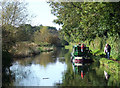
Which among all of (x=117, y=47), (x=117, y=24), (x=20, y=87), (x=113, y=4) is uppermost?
(x=113, y=4)

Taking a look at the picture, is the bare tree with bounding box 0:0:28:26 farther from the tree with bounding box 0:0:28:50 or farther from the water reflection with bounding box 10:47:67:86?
the water reflection with bounding box 10:47:67:86

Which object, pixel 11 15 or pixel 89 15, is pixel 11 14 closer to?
pixel 11 15

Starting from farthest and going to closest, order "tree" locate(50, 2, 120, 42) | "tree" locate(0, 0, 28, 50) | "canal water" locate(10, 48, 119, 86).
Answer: "tree" locate(0, 0, 28, 50), "tree" locate(50, 2, 120, 42), "canal water" locate(10, 48, 119, 86)

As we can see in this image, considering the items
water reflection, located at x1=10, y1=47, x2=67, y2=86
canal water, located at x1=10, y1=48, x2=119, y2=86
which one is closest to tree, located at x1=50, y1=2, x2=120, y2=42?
canal water, located at x1=10, y1=48, x2=119, y2=86

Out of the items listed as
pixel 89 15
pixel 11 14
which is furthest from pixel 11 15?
pixel 89 15

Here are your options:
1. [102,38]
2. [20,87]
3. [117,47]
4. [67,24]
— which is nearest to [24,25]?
[67,24]

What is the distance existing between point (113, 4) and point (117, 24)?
214 cm

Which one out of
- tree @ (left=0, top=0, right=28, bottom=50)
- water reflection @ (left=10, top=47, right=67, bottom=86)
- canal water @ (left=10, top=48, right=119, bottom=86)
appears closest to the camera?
canal water @ (left=10, top=48, right=119, bottom=86)

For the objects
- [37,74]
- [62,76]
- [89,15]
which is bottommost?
[37,74]

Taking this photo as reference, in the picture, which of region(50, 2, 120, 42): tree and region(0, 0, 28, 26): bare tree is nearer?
region(50, 2, 120, 42): tree

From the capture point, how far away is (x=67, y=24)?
2536cm

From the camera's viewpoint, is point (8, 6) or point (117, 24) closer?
point (117, 24)

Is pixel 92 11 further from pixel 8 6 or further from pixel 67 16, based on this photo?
pixel 8 6

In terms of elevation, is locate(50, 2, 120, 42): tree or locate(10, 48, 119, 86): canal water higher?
locate(50, 2, 120, 42): tree
